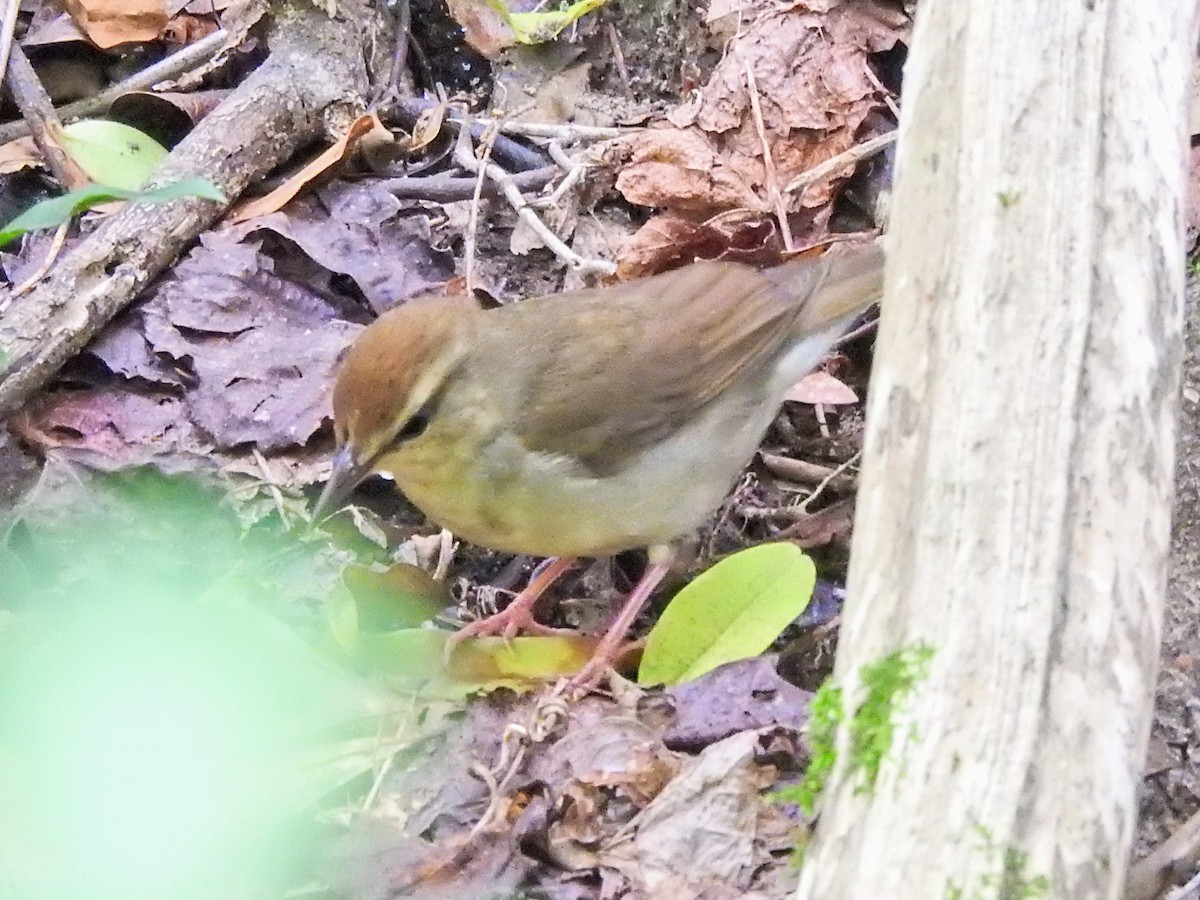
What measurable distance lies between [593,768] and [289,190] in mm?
2512

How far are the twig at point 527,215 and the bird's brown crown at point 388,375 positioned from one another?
1.06 meters

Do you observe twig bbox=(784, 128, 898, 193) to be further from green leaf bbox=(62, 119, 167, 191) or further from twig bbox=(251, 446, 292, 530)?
green leaf bbox=(62, 119, 167, 191)

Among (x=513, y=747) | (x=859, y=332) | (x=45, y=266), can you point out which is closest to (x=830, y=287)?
(x=859, y=332)

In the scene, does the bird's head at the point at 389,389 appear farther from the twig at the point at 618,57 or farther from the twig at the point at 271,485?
the twig at the point at 618,57

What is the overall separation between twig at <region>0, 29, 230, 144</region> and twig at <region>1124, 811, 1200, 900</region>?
415 cm

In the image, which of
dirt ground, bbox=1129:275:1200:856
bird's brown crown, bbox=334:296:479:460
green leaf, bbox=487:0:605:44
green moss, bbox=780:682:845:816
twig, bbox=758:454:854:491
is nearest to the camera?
green moss, bbox=780:682:845:816

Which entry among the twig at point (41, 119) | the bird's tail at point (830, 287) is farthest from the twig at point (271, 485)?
the bird's tail at point (830, 287)

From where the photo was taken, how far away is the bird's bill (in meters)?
3.08

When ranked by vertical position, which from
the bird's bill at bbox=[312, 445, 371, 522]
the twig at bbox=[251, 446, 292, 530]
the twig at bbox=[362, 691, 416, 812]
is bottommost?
the twig at bbox=[362, 691, 416, 812]

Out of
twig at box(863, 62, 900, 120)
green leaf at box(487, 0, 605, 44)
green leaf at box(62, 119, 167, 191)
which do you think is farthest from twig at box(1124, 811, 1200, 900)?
green leaf at box(487, 0, 605, 44)

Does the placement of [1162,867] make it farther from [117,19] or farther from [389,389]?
[117,19]

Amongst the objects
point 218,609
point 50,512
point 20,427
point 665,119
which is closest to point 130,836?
point 218,609

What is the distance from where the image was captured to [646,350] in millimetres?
3547

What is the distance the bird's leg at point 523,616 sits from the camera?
132 inches
